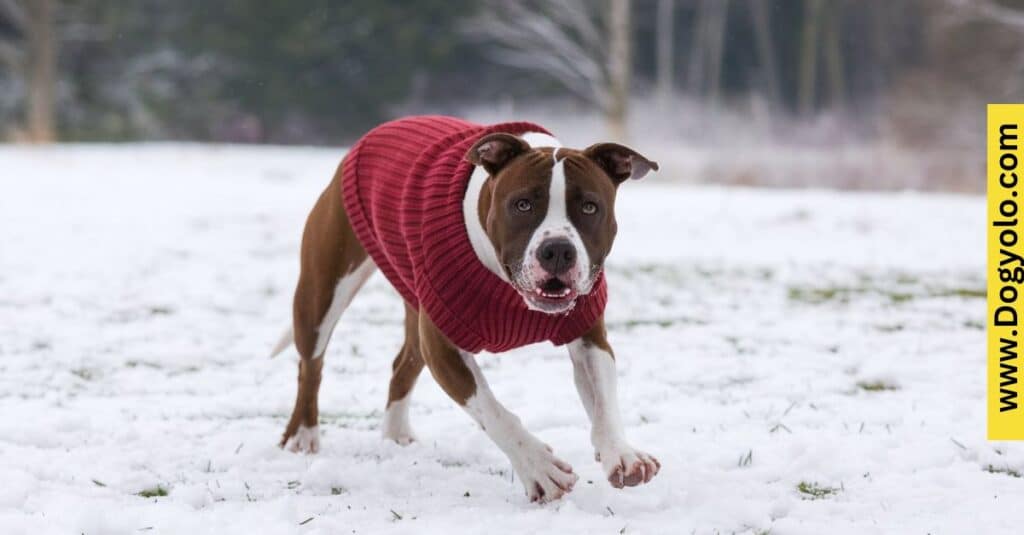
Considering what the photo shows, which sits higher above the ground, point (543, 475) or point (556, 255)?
point (556, 255)

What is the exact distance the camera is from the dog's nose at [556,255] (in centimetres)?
326

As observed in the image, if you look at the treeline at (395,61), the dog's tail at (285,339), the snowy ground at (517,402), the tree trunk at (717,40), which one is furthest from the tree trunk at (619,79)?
the dog's tail at (285,339)

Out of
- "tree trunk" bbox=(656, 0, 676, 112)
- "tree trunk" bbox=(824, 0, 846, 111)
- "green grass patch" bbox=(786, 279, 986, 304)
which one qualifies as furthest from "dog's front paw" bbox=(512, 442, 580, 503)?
"tree trunk" bbox=(824, 0, 846, 111)

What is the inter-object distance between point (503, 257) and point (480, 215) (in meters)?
0.25

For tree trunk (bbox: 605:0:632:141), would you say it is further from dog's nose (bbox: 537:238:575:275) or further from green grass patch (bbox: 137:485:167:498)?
dog's nose (bbox: 537:238:575:275)

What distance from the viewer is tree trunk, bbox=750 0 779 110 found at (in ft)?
116

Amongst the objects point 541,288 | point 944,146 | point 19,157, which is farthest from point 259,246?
point 944,146

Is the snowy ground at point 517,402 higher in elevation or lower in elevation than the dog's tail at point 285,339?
lower

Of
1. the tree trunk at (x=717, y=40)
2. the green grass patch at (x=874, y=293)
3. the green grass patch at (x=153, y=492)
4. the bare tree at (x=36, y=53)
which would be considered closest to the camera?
the green grass patch at (x=153, y=492)

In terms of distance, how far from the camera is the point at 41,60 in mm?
25969

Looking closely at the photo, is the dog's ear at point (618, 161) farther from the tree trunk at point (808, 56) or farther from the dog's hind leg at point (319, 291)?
the tree trunk at point (808, 56)

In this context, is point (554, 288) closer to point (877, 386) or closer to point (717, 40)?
point (877, 386)

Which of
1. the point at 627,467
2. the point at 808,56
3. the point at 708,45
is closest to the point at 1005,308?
the point at 627,467

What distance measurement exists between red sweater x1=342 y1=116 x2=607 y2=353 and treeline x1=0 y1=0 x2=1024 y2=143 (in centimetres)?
2415
